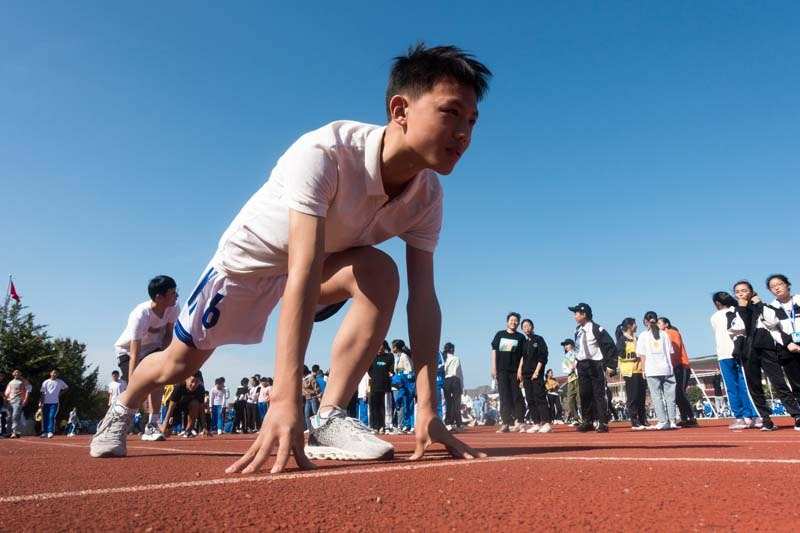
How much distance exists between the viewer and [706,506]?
153 centimetres

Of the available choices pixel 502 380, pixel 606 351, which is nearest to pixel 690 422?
pixel 606 351

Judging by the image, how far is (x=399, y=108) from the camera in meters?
2.72

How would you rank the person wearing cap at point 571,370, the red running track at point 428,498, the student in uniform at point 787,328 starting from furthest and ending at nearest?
the person wearing cap at point 571,370 → the student in uniform at point 787,328 → the red running track at point 428,498

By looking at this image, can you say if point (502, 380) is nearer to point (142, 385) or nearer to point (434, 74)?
point (142, 385)

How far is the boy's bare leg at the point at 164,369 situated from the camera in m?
3.44

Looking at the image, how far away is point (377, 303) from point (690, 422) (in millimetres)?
9634

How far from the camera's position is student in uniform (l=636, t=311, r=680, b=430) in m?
9.36

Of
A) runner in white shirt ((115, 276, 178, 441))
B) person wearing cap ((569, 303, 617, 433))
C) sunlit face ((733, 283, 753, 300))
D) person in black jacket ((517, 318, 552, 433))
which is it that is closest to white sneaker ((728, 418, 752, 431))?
person wearing cap ((569, 303, 617, 433))

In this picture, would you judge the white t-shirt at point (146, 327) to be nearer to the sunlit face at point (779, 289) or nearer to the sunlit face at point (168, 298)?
the sunlit face at point (168, 298)

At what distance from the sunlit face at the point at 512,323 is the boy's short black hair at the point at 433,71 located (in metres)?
8.11

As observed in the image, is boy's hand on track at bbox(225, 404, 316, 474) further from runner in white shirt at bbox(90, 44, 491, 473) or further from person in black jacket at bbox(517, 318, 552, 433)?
person in black jacket at bbox(517, 318, 552, 433)

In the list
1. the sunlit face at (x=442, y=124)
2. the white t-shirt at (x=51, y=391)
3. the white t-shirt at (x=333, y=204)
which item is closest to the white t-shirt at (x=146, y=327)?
the white t-shirt at (x=333, y=204)

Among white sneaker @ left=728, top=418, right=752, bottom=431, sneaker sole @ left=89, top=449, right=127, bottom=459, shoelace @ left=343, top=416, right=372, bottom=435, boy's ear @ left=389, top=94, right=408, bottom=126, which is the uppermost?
boy's ear @ left=389, top=94, right=408, bottom=126

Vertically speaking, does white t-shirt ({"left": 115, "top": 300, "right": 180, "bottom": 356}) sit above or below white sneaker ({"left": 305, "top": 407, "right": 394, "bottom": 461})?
above
